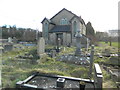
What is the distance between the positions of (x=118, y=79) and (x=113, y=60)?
4.40 meters

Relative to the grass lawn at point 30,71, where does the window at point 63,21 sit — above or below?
above

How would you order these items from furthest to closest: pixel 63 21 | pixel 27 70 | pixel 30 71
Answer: pixel 63 21 → pixel 27 70 → pixel 30 71

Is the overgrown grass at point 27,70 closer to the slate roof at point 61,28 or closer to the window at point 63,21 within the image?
the slate roof at point 61,28

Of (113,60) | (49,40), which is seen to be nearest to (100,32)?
(49,40)

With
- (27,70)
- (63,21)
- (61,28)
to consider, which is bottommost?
(27,70)

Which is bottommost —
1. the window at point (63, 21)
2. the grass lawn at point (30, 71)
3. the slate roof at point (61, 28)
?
the grass lawn at point (30, 71)

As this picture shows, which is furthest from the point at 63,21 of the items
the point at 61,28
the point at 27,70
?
the point at 27,70

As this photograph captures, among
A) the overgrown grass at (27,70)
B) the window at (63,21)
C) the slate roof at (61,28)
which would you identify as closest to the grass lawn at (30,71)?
the overgrown grass at (27,70)

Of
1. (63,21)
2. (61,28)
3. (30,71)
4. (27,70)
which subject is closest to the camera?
(30,71)

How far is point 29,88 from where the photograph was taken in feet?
12.8

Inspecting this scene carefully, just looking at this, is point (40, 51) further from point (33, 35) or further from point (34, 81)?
point (33, 35)

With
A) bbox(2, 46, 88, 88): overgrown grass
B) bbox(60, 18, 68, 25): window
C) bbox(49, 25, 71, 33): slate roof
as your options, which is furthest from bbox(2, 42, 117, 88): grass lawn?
bbox(60, 18, 68, 25): window

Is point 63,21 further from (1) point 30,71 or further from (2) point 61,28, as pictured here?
(1) point 30,71

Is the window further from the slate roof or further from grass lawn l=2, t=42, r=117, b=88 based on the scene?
grass lawn l=2, t=42, r=117, b=88
